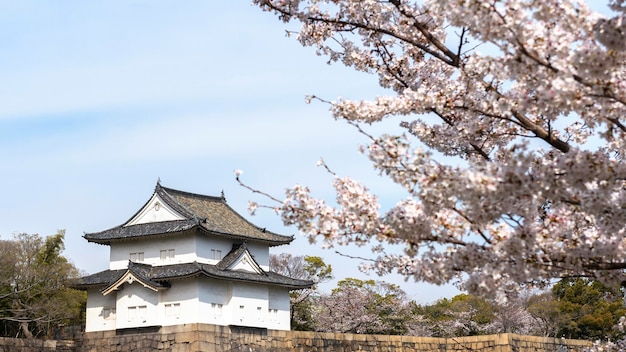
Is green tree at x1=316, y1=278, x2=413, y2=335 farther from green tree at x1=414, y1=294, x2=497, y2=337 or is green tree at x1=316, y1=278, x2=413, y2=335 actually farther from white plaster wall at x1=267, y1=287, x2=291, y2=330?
white plaster wall at x1=267, y1=287, x2=291, y2=330

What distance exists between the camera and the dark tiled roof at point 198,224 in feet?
79.7

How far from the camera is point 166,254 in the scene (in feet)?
80.5

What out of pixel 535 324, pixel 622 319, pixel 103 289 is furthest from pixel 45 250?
pixel 622 319

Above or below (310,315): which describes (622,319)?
below

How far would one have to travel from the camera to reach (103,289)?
23.9m

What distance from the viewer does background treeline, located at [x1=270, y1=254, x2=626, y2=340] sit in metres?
33.2

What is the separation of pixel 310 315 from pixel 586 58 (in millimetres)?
30278

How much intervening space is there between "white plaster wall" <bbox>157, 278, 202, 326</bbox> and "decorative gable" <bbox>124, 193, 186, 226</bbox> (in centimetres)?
236

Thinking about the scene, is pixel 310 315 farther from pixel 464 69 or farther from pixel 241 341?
pixel 464 69

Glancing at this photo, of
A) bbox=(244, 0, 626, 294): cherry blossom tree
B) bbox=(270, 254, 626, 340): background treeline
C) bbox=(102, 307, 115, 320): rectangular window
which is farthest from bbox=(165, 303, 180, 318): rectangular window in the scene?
bbox=(244, 0, 626, 294): cherry blossom tree

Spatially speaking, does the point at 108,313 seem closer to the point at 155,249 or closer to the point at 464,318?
the point at 155,249

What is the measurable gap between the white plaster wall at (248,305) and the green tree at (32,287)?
5607 mm

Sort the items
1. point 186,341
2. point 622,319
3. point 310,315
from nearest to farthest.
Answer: point 622,319 → point 186,341 → point 310,315

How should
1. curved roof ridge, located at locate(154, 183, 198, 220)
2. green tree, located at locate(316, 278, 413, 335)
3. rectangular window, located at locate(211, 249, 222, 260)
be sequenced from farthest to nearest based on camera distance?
1. green tree, located at locate(316, 278, 413, 335)
2. rectangular window, located at locate(211, 249, 222, 260)
3. curved roof ridge, located at locate(154, 183, 198, 220)
